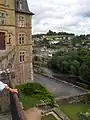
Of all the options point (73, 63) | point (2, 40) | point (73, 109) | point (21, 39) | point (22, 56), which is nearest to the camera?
point (73, 109)

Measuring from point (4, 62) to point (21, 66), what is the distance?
10027mm

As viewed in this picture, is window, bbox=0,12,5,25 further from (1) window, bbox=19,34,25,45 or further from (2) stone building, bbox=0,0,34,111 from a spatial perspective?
(1) window, bbox=19,34,25,45

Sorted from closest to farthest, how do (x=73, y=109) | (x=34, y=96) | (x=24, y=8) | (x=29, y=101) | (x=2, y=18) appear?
(x=29, y=101) → (x=34, y=96) → (x=73, y=109) → (x=2, y=18) → (x=24, y=8)

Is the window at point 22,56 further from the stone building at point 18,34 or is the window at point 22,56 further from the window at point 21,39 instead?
the window at point 21,39

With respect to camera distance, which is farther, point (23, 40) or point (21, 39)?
point (23, 40)

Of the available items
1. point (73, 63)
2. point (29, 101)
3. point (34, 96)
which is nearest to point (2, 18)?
point (34, 96)

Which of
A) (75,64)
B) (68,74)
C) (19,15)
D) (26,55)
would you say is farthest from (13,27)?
(68,74)

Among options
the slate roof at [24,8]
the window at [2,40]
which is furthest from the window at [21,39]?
the window at [2,40]

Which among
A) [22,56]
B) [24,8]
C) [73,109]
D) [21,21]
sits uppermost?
[24,8]

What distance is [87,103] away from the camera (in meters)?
28.5

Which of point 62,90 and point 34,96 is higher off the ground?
point 34,96

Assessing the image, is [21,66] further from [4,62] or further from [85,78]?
[85,78]

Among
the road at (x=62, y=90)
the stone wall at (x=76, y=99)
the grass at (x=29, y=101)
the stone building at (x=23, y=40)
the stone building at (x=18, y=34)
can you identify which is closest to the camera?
the grass at (x=29, y=101)

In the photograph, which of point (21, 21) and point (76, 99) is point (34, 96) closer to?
point (76, 99)
